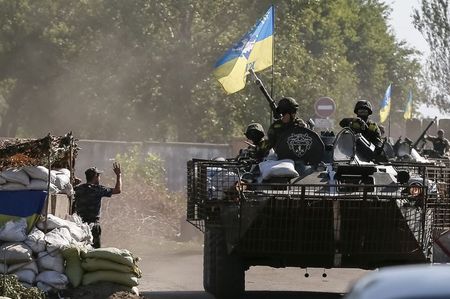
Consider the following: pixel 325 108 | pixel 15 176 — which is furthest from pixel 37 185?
pixel 325 108

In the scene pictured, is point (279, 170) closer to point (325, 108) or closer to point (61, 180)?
point (61, 180)

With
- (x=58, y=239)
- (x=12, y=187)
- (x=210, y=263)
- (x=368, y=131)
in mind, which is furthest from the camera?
(x=368, y=131)

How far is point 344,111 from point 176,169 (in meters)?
27.2

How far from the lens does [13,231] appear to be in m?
11.8

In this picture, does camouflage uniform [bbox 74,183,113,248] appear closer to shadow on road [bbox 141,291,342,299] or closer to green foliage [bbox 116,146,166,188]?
shadow on road [bbox 141,291,342,299]

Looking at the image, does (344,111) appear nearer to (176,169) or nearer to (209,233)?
(176,169)

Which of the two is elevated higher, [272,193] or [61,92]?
[61,92]

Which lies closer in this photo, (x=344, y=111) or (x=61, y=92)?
(x=61, y=92)

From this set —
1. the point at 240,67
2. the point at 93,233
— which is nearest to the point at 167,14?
the point at 240,67

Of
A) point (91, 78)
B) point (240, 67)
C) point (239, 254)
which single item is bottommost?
point (239, 254)

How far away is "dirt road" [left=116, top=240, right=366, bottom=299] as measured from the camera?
14.5m

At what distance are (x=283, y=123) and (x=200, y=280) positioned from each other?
365 cm

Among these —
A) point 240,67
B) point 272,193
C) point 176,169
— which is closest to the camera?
point 272,193

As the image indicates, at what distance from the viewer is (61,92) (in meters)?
42.3
